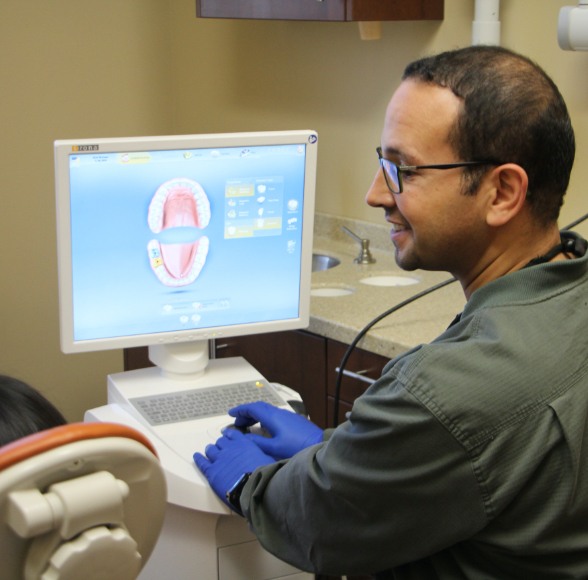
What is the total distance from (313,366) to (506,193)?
1057 millimetres

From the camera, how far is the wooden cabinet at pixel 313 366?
2.17m

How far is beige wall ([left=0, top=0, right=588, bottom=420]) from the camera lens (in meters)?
2.88

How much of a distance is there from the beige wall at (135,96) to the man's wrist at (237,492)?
1.43 meters

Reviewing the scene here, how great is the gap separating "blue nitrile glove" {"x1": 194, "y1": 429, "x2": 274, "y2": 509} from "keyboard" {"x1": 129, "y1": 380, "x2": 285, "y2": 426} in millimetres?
150

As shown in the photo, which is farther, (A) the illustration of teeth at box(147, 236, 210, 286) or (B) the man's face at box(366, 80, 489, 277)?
(A) the illustration of teeth at box(147, 236, 210, 286)

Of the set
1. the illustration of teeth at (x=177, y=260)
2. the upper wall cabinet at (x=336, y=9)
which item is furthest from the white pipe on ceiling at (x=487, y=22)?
the illustration of teeth at (x=177, y=260)

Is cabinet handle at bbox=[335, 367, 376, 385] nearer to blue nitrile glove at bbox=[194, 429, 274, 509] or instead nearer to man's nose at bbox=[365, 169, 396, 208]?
Result: blue nitrile glove at bbox=[194, 429, 274, 509]

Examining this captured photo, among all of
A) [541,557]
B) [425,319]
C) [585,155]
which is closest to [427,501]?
[541,557]

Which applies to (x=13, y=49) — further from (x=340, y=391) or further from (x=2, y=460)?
(x=2, y=460)

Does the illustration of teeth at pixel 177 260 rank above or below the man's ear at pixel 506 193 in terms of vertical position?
below

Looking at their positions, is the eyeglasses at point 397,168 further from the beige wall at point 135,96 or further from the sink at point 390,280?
the beige wall at point 135,96

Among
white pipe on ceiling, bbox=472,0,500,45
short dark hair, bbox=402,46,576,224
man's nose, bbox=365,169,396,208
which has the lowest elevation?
man's nose, bbox=365,169,396,208

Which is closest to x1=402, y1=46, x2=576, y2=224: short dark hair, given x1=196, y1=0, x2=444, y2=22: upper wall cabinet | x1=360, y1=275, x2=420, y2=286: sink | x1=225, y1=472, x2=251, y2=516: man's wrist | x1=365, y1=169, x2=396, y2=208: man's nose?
x1=365, y1=169, x2=396, y2=208: man's nose

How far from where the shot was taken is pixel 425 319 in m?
2.20
